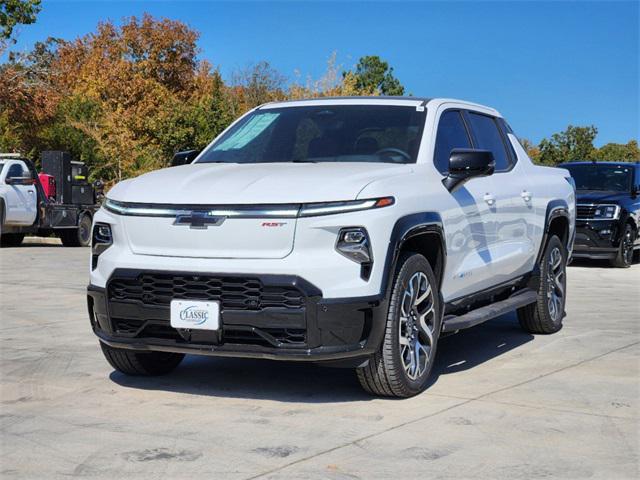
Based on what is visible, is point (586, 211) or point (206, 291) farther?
point (586, 211)

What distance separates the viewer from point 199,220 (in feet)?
18.2

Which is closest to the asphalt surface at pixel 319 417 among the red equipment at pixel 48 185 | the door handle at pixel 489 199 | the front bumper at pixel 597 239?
the door handle at pixel 489 199

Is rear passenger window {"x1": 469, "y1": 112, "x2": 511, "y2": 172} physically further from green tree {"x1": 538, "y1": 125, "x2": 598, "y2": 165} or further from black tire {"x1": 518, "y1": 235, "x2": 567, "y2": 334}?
green tree {"x1": 538, "y1": 125, "x2": 598, "y2": 165}

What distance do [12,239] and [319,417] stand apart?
1793 cm

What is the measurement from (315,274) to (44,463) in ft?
5.51

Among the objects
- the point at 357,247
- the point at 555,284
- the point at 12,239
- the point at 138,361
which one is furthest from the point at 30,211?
the point at 357,247

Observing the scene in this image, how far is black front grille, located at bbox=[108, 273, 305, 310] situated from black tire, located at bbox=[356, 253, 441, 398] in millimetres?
627

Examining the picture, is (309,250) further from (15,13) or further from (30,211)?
(15,13)

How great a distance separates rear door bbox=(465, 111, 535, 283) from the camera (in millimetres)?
7457

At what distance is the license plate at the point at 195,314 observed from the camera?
543 centimetres

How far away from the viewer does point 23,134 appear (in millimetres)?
43250

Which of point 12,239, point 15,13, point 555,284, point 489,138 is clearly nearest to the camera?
point 489,138

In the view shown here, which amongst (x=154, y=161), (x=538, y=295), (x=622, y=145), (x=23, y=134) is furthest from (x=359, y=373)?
(x=622, y=145)

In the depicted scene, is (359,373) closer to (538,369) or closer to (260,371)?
(260,371)
